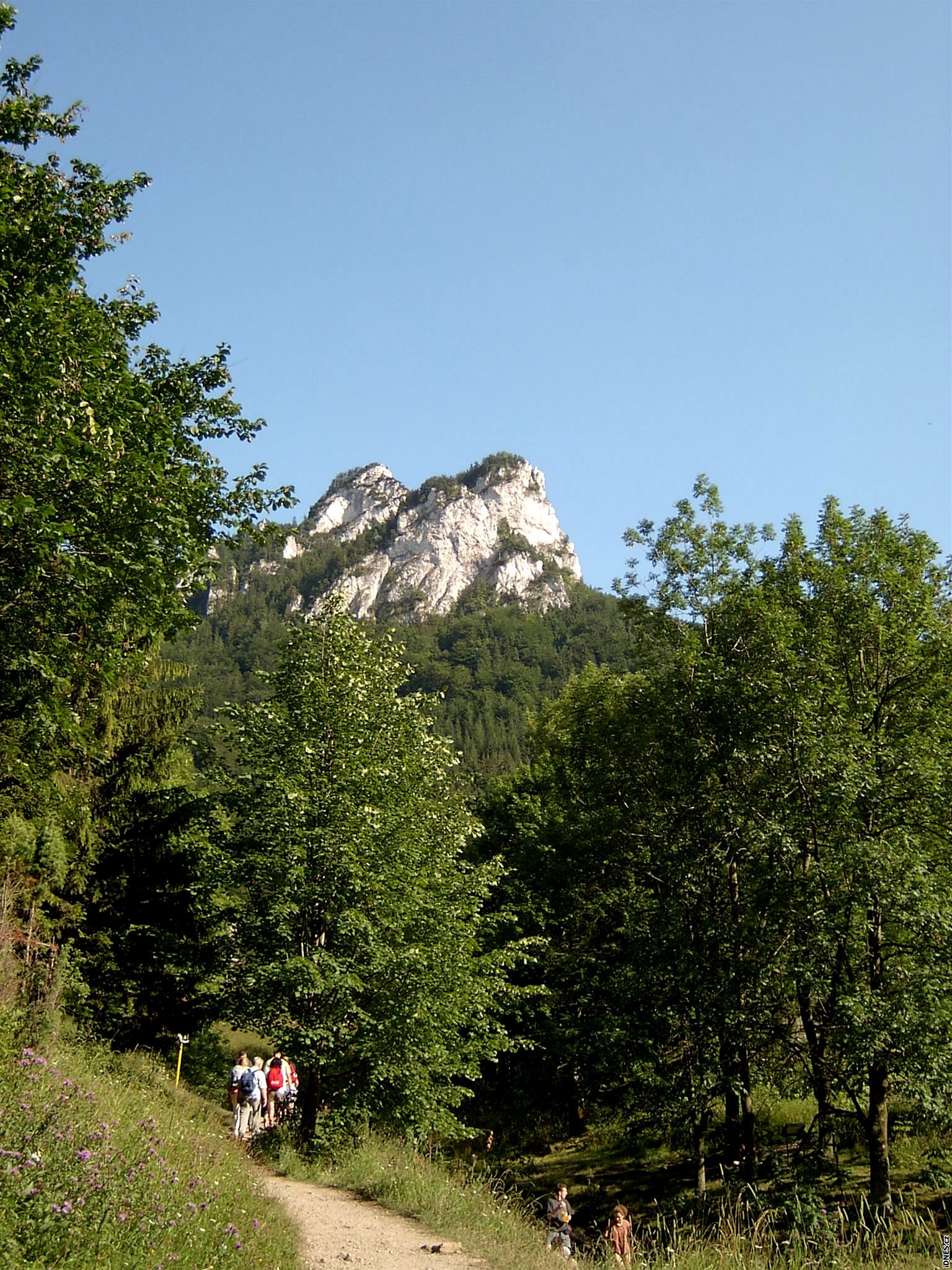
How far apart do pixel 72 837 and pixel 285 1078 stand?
277 inches

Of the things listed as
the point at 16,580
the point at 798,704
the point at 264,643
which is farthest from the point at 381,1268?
the point at 264,643

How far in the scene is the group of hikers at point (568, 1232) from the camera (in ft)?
33.4

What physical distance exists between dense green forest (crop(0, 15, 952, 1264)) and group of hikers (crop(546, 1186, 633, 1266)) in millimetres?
2373

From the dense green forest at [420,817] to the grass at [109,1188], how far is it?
2631mm

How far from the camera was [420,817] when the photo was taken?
1772 cm

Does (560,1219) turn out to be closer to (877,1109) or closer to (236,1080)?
(877,1109)

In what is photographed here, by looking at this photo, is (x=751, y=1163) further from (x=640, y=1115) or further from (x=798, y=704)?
(x=798, y=704)

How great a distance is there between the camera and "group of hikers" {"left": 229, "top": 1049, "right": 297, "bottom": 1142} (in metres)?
14.8

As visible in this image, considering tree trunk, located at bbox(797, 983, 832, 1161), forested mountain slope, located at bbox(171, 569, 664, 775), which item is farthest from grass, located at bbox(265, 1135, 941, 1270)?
forested mountain slope, located at bbox(171, 569, 664, 775)

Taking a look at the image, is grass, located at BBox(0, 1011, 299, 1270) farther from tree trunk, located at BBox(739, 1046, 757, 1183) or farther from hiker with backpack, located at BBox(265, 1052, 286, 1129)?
tree trunk, located at BBox(739, 1046, 757, 1183)

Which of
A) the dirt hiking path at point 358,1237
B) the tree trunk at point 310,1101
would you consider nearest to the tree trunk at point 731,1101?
the dirt hiking path at point 358,1237

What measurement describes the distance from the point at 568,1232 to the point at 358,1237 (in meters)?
4.40

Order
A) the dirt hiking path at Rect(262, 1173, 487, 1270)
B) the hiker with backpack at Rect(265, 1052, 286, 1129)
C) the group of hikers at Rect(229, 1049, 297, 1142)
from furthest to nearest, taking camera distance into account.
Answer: the hiker with backpack at Rect(265, 1052, 286, 1129) < the group of hikers at Rect(229, 1049, 297, 1142) < the dirt hiking path at Rect(262, 1173, 487, 1270)

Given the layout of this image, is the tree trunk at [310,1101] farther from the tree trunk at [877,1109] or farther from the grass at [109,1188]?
the tree trunk at [877,1109]
